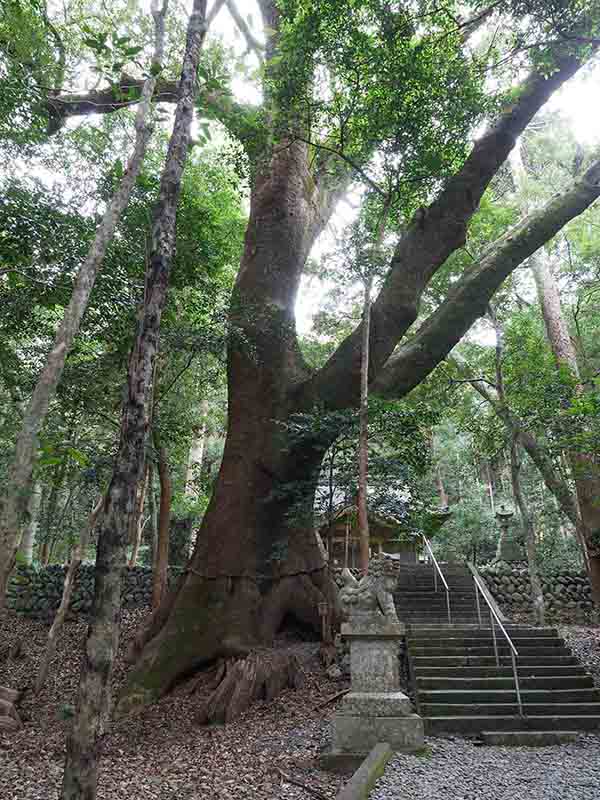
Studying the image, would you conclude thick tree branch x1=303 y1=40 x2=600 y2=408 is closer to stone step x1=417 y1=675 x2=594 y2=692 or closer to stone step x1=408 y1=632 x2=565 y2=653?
stone step x1=408 y1=632 x2=565 y2=653

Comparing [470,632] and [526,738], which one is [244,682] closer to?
[526,738]

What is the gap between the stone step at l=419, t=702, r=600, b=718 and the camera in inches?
212

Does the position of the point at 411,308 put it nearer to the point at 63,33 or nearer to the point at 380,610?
the point at 380,610

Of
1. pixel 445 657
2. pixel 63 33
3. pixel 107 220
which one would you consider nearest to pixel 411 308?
pixel 107 220

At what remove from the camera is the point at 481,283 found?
6.89 m

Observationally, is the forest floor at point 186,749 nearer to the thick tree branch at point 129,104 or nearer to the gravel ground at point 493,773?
the gravel ground at point 493,773

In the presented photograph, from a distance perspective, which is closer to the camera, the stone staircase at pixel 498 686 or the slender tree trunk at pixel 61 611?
the stone staircase at pixel 498 686

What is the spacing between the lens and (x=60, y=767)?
434cm

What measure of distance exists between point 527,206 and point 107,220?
9.90 meters

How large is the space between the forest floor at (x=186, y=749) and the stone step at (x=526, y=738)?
152 cm

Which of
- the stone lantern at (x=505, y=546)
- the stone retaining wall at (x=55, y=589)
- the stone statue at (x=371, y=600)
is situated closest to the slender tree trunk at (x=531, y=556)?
the stone lantern at (x=505, y=546)

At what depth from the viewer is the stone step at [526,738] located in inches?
189

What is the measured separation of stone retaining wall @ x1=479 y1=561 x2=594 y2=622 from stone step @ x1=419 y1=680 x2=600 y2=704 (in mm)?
5433

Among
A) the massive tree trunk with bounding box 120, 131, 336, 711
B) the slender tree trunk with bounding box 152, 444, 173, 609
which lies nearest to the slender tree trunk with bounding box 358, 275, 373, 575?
the massive tree trunk with bounding box 120, 131, 336, 711
